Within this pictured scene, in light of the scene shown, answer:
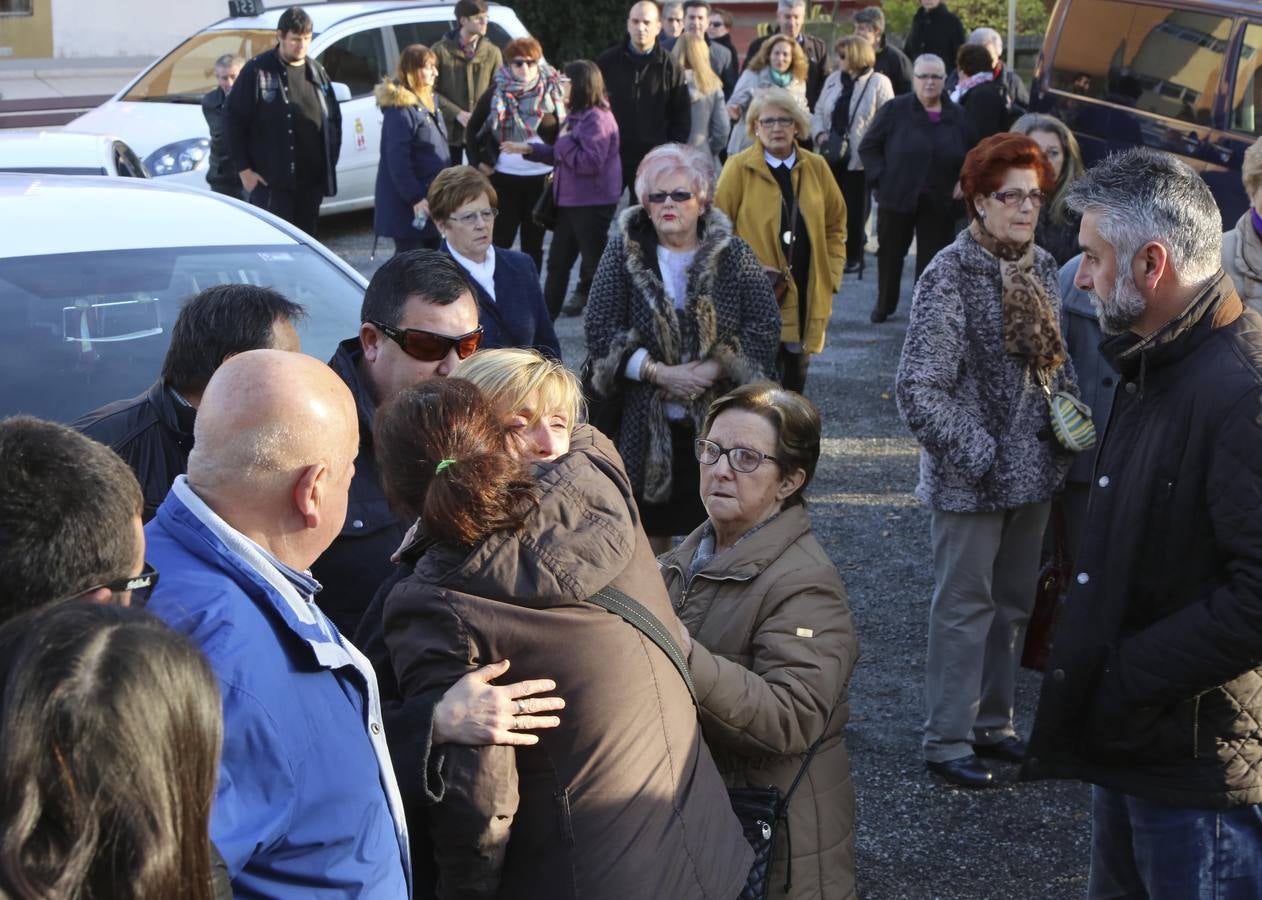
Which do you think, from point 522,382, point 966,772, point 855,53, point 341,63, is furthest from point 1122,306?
point 341,63

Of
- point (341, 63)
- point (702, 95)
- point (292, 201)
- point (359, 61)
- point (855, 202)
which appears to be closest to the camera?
point (292, 201)

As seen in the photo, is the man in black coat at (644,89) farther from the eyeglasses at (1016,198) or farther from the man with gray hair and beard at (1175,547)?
the man with gray hair and beard at (1175,547)

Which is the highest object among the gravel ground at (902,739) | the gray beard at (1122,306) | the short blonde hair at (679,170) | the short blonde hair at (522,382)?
the gray beard at (1122,306)

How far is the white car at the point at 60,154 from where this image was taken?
7234mm

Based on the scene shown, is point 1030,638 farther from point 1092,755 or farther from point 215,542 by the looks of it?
point 215,542

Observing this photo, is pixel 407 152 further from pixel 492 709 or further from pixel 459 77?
pixel 492 709

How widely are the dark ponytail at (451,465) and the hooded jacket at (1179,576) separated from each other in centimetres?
125

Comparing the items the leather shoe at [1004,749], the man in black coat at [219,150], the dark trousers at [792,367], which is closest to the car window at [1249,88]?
the dark trousers at [792,367]

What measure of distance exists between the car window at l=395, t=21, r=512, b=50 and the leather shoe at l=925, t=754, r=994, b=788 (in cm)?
1075

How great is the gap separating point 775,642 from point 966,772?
1.65 meters

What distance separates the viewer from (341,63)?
523 inches

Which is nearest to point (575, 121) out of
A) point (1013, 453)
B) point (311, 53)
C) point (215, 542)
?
point (311, 53)

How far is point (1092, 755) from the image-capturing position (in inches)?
109

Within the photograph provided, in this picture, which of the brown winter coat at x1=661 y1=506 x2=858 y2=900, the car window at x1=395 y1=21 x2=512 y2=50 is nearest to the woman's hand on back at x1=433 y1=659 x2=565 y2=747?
the brown winter coat at x1=661 y1=506 x2=858 y2=900
